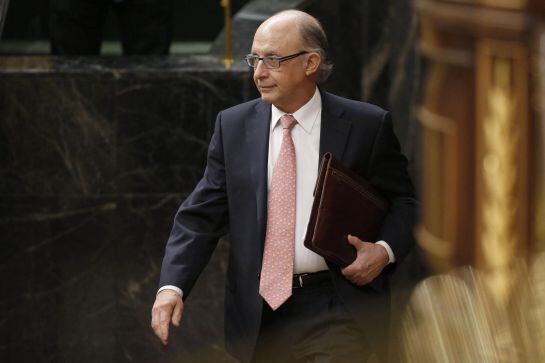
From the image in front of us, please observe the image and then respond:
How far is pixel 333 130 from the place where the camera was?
383 cm

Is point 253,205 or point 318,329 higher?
point 253,205

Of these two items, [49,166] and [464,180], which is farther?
[49,166]

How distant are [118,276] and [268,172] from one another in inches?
84.2

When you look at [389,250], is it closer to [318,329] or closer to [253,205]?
[318,329]

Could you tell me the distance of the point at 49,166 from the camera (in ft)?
18.6

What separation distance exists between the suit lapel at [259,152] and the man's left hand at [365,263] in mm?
294

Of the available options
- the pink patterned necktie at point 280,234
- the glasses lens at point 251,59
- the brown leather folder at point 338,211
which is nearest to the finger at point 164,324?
the pink patterned necktie at point 280,234

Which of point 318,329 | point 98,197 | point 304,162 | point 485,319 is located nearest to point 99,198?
point 98,197

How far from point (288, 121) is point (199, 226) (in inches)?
18.2

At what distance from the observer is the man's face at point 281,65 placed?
373cm

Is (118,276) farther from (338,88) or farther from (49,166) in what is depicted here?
(338,88)

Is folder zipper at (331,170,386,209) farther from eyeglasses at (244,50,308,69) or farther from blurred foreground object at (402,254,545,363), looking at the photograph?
blurred foreground object at (402,254,545,363)

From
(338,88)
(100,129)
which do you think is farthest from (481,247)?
(338,88)

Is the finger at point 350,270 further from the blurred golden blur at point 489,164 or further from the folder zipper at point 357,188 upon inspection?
the blurred golden blur at point 489,164
